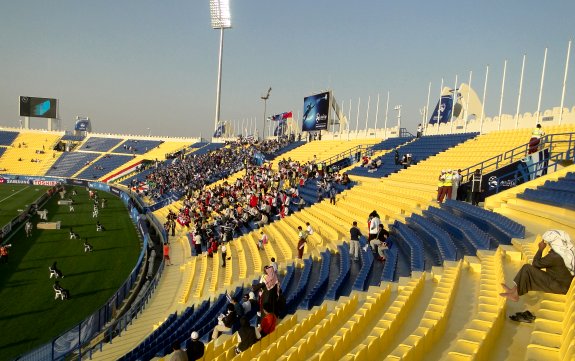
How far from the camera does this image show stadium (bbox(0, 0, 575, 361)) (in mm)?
4898

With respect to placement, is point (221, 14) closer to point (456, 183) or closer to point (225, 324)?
point (456, 183)

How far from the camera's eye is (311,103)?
39.7 metres

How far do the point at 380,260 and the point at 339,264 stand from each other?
1.33m

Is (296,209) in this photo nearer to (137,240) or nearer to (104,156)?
(137,240)

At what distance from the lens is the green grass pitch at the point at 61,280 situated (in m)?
11.8

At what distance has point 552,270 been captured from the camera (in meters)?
4.82

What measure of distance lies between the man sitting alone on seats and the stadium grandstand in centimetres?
17

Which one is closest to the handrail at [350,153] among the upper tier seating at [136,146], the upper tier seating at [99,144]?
the upper tier seating at [136,146]

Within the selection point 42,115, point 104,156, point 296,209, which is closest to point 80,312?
point 296,209

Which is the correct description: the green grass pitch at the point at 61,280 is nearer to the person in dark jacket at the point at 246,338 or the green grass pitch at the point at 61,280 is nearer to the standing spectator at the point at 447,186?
the person in dark jacket at the point at 246,338

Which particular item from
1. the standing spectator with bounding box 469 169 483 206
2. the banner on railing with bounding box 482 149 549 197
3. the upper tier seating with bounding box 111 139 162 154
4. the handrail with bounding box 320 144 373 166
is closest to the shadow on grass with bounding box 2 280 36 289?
the standing spectator with bounding box 469 169 483 206

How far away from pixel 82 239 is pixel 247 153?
19967mm

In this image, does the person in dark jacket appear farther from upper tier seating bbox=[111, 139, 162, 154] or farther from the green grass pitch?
upper tier seating bbox=[111, 139, 162, 154]

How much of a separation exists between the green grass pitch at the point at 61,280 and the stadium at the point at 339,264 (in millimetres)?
80
